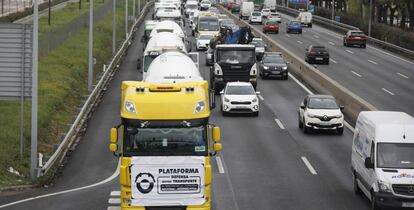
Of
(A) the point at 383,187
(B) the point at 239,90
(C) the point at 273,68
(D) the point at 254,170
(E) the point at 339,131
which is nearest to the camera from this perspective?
(A) the point at 383,187

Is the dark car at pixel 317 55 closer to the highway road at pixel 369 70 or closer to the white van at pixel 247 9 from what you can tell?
the highway road at pixel 369 70

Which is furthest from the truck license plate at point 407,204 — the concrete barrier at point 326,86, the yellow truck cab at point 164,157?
the concrete barrier at point 326,86

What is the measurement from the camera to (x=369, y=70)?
2554 inches

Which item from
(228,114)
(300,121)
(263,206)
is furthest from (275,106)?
(263,206)

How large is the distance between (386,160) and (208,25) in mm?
54945

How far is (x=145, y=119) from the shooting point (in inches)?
763

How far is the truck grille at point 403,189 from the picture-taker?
22062 mm

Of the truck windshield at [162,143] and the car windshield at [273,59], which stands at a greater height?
the truck windshield at [162,143]

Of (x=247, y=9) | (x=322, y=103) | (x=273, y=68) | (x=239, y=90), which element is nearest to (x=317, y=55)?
(x=273, y=68)

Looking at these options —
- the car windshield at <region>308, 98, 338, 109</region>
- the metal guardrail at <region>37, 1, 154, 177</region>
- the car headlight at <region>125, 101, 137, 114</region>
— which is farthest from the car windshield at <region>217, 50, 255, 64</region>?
the car headlight at <region>125, 101, 137, 114</region>

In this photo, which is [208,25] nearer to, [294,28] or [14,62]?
[294,28]

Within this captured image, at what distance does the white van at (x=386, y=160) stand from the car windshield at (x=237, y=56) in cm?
2442

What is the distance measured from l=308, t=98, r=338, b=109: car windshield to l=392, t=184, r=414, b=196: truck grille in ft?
53.3

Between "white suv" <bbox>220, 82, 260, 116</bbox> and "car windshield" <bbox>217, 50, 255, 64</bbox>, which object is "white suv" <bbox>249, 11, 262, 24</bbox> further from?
"white suv" <bbox>220, 82, 260, 116</bbox>
